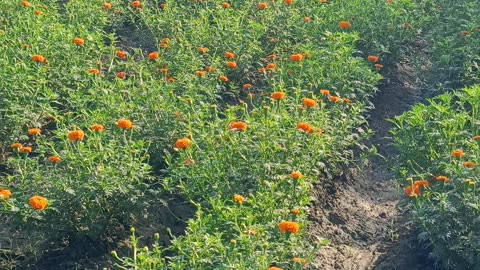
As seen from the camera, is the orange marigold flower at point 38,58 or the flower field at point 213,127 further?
the orange marigold flower at point 38,58

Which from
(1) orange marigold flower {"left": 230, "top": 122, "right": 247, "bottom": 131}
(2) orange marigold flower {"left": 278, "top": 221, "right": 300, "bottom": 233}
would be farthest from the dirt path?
(1) orange marigold flower {"left": 230, "top": 122, "right": 247, "bottom": 131}

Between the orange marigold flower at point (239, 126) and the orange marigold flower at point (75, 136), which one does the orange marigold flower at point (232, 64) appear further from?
the orange marigold flower at point (75, 136)

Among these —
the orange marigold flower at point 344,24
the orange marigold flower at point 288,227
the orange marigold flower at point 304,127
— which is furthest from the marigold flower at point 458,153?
the orange marigold flower at point 344,24

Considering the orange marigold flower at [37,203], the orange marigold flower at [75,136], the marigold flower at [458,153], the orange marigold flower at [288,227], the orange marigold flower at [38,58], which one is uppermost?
the marigold flower at [458,153]

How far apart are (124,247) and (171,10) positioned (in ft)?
10.6

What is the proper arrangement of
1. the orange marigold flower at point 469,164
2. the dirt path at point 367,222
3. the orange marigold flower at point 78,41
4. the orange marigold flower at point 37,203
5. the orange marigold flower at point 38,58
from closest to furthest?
the orange marigold flower at point 37,203
the orange marigold flower at point 469,164
the dirt path at point 367,222
the orange marigold flower at point 38,58
the orange marigold flower at point 78,41

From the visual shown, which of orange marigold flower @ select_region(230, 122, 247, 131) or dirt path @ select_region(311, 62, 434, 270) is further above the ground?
orange marigold flower @ select_region(230, 122, 247, 131)

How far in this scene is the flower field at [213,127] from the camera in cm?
434

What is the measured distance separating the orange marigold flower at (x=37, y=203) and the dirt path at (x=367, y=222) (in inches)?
58.4

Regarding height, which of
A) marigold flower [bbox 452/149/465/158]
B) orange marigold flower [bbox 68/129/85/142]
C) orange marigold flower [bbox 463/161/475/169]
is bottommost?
orange marigold flower [bbox 68/129/85/142]

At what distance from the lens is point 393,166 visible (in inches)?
214

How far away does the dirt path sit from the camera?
4.84 m

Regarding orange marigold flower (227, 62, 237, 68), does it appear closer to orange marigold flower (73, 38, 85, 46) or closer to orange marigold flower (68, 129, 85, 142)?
orange marigold flower (73, 38, 85, 46)

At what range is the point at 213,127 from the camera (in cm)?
504
